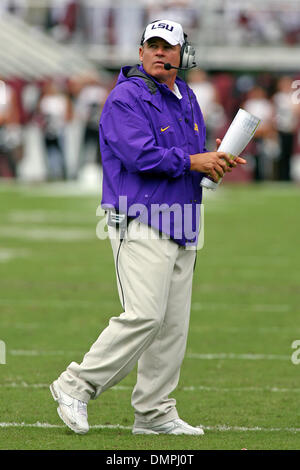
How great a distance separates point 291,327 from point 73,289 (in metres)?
3.03

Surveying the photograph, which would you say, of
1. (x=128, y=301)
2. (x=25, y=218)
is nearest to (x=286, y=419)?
(x=128, y=301)

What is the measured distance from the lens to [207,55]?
3903 cm

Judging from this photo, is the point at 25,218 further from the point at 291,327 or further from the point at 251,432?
the point at 251,432

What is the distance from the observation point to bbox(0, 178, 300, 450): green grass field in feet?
21.0

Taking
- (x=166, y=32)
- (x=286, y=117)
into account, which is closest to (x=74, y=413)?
(x=166, y=32)

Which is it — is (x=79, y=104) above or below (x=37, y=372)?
above

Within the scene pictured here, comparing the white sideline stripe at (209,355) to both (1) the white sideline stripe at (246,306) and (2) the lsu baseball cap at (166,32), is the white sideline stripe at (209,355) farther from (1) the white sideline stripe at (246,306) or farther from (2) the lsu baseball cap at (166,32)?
(2) the lsu baseball cap at (166,32)

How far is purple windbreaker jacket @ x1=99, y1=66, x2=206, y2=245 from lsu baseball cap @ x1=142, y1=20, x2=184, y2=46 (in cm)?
20

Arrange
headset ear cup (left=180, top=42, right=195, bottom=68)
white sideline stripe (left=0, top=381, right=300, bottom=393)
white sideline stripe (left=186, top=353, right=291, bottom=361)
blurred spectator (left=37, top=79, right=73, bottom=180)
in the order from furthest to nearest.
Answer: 1. blurred spectator (left=37, top=79, right=73, bottom=180)
2. white sideline stripe (left=186, top=353, right=291, bottom=361)
3. white sideline stripe (left=0, top=381, right=300, bottom=393)
4. headset ear cup (left=180, top=42, right=195, bottom=68)

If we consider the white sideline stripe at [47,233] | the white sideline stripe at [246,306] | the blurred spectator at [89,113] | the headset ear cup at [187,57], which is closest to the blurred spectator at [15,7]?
the blurred spectator at [89,113]

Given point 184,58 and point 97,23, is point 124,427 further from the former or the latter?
point 97,23

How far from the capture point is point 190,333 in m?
9.98

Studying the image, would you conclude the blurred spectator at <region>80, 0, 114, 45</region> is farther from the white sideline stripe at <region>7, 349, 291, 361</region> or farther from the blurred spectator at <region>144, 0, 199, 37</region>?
the white sideline stripe at <region>7, 349, 291, 361</region>

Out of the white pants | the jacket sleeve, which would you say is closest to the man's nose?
the jacket sleeve
